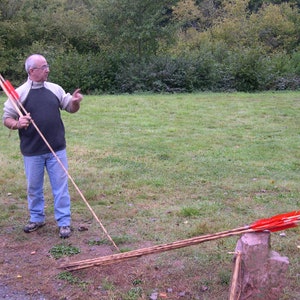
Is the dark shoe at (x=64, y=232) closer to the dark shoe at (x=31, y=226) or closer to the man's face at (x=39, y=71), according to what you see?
the dark shoe at (x=31, y=226)

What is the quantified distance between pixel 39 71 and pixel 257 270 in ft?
8.98

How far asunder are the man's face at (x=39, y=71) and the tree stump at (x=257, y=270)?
98.8 inches

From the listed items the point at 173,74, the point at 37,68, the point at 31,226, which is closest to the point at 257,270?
the point at 31,226

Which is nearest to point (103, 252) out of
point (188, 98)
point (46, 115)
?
point (46, 115)

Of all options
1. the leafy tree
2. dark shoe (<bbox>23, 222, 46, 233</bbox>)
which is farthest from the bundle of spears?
the leafy tree

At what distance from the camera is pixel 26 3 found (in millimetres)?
25641

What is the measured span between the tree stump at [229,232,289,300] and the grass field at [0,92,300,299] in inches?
18.5

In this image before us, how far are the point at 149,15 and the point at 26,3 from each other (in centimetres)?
852

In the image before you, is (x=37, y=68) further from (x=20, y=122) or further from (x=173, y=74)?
(x=173, y=74)

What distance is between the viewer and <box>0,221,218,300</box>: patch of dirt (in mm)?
3982

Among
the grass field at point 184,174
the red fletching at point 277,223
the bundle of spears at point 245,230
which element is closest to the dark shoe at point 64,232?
the grass field at point 184,174

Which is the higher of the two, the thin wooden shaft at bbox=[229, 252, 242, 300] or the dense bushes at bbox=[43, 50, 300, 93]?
the thin wooden shaft at bbox=[229, 252, 242, 300]

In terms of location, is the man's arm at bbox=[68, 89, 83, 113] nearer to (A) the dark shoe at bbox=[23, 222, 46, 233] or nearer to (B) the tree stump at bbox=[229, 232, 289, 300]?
(A) the dark shoe at bbox=[23, 222, 46, 233]

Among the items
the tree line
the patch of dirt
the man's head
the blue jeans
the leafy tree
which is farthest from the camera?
the leafy tree
